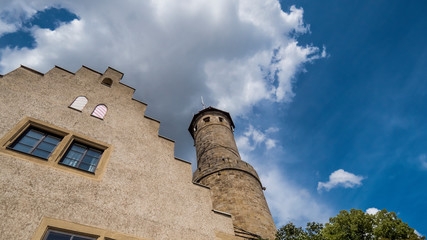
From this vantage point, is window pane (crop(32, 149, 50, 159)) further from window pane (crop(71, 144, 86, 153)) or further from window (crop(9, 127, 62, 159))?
window pane (crop(71, 144, 86, 153))

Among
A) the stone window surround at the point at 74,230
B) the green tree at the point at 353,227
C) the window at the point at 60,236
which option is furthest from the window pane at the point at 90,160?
the green tree at the point at 353,227

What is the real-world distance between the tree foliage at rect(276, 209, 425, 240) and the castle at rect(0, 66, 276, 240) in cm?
324

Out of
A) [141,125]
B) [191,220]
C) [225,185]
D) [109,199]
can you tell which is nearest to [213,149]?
[225,185]

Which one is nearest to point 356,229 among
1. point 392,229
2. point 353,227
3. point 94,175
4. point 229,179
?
point 353,227

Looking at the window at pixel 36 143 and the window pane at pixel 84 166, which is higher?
the window at pixel 36 143

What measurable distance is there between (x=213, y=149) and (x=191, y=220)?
33.8 ft

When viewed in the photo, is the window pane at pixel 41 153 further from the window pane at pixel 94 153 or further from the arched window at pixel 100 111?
the arched window at pixel 100 111

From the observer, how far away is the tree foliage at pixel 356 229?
29.6ft

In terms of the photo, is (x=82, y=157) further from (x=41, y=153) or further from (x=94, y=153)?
(x=41, y=153)

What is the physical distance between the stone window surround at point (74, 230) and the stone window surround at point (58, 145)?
4.75ft

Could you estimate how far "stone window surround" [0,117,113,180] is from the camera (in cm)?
562

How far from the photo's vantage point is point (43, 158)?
580 centimetres

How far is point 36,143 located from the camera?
6.24 metres

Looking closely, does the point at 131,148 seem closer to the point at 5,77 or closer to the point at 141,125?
the point at 141,125
